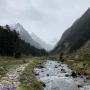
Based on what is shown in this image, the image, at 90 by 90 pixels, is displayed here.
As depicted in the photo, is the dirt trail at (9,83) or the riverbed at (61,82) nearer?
the dirt trail at (9,83)

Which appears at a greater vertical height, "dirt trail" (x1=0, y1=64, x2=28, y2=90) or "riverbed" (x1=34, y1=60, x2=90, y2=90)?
"dirt trail" (x1=0, y1=64, x2=28, y2=90)

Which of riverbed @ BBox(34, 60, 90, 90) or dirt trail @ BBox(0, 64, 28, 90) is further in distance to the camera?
riverbed @ BBox(34, 60, 90, 90)

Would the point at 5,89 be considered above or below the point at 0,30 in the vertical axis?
below

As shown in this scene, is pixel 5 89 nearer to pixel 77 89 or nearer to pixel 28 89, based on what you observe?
pixel 28 89

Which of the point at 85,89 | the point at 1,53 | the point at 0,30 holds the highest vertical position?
the point at 0,30

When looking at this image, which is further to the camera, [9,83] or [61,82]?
[61,82]

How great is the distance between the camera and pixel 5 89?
87.9 feet

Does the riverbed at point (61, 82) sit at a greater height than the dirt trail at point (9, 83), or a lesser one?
lesser

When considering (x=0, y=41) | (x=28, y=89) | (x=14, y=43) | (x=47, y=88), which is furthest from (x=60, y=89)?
(x=14, y=43)

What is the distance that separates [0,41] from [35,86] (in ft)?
368

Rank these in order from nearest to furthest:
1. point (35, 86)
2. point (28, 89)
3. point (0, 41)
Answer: point (28, 89), point (35, 86), point (0, 41)

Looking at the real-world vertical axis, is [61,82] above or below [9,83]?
below

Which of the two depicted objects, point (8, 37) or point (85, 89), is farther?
point (8, 37)

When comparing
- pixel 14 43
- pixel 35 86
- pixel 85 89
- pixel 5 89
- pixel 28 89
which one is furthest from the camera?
pixel 14 43
